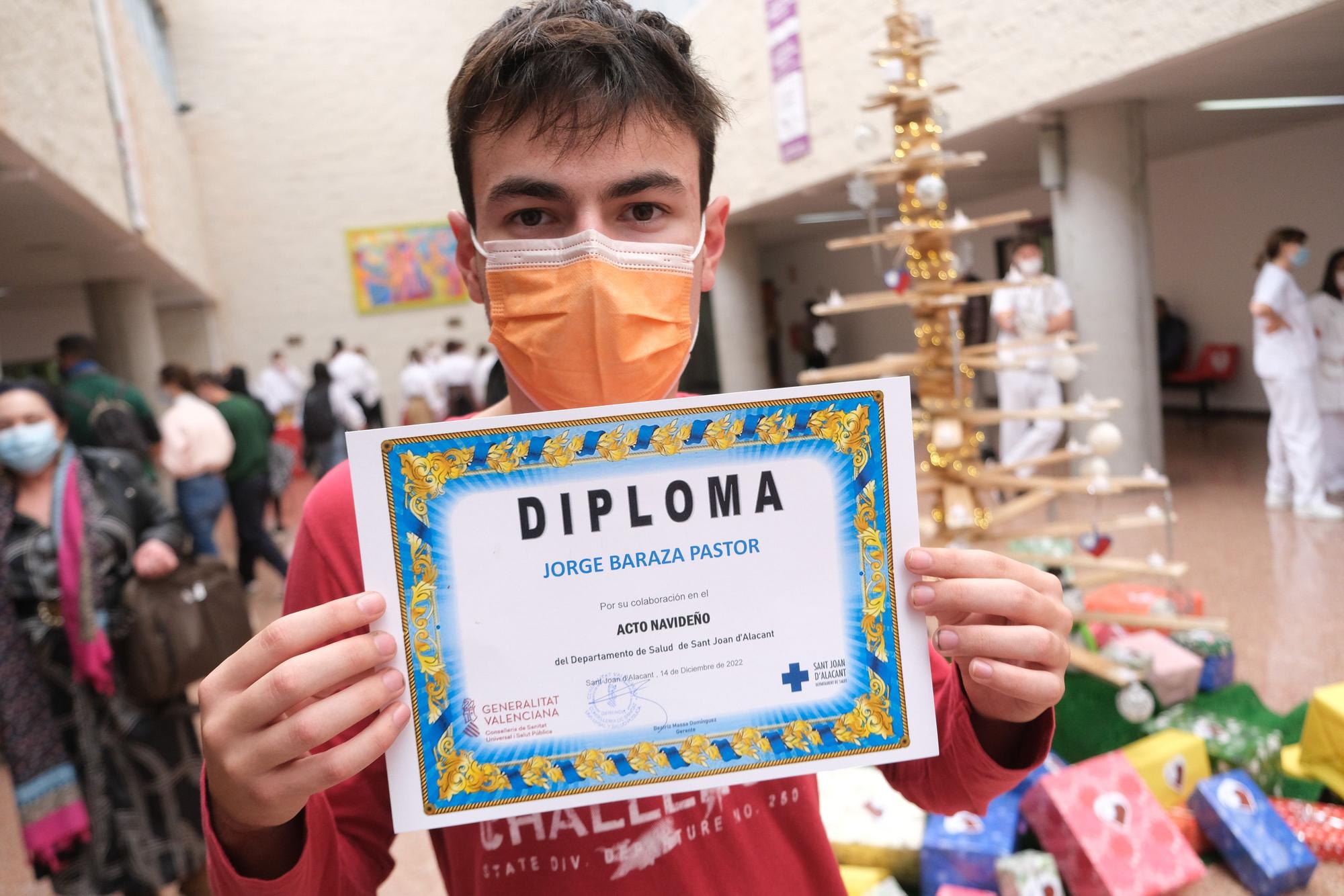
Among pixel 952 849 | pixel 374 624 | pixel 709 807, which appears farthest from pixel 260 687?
pixel 952 849

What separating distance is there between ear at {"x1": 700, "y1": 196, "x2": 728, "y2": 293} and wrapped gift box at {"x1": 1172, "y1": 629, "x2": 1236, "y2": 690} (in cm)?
295

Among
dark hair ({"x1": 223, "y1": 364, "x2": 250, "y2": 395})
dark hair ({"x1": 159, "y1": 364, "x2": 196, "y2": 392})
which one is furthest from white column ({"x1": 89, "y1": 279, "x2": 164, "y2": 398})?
dark hair ({"x1": 159, "y1": 364, "x2": 196, "y2": 392})

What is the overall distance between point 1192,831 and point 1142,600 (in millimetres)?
1300

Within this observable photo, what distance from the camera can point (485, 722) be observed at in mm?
887

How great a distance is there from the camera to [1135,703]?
2889mm

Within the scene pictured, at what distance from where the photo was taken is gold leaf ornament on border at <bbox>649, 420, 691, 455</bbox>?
0.90 m

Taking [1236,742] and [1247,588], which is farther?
[1247,588]

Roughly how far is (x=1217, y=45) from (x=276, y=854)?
6276 millimetres

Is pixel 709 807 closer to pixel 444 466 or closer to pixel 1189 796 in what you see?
pixel 444 466

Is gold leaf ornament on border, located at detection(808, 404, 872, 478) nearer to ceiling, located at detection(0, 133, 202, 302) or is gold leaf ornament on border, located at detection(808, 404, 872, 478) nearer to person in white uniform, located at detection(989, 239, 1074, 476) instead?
ceiling, located at detection(0, 133, 202, 302)

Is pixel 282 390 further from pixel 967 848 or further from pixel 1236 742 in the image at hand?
pixel 1236 742

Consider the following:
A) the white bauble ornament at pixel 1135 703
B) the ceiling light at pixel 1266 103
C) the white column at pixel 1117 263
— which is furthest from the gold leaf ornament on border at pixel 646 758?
the ceiling light at pixel 1266 103

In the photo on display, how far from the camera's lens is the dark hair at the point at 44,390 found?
265 centimetres

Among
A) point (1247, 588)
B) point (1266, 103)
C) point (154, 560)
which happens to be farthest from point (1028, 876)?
point (1266, 103)
